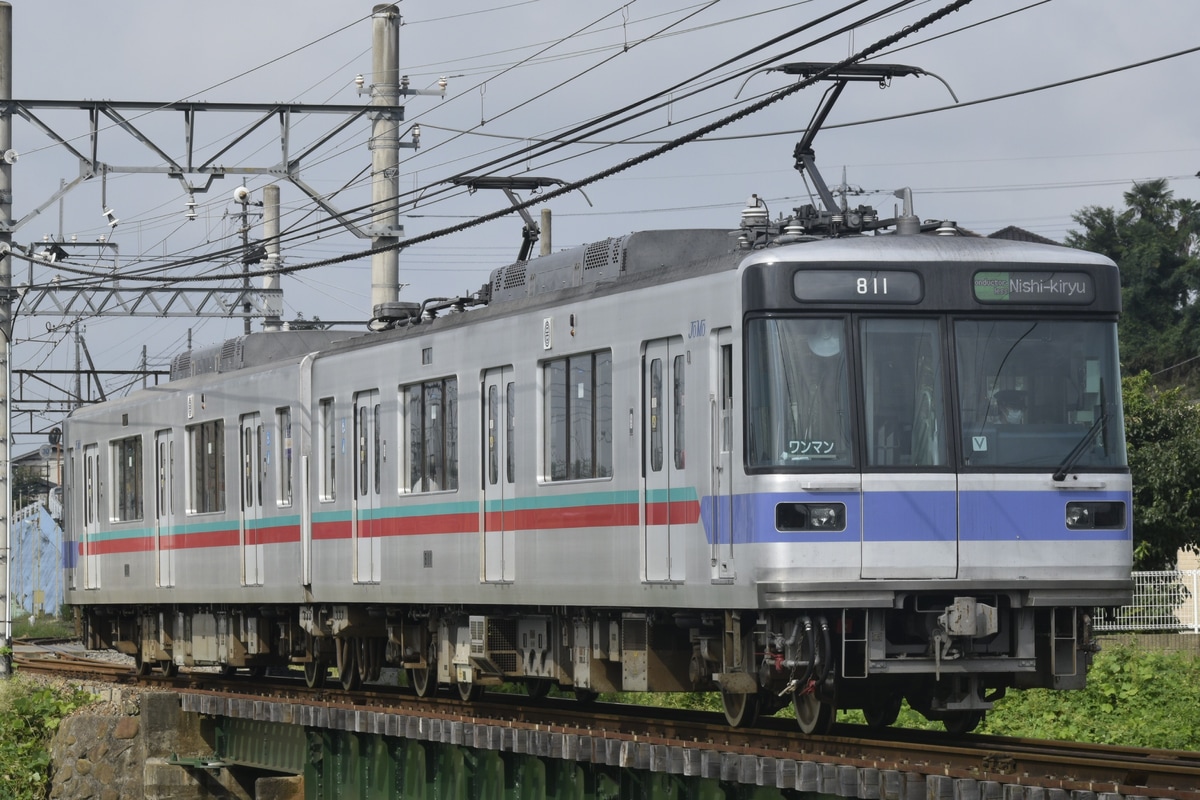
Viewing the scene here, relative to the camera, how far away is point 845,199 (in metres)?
14.3

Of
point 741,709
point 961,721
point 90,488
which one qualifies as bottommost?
point 961,721

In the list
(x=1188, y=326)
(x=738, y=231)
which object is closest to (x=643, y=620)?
(x=738, y=231)

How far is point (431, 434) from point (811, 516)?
217 inches

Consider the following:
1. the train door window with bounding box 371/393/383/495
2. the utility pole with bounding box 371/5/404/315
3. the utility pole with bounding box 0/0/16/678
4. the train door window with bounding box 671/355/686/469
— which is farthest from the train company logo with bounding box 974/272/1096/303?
the utility pole with bounding box 0/0/16/678

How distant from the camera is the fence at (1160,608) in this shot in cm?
3200

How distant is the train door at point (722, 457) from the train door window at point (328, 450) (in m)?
6.90

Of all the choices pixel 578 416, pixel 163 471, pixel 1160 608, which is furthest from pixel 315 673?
pixel 1160 608

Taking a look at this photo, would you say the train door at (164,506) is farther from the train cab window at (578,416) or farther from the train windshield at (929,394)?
the train windshield at (929,394)

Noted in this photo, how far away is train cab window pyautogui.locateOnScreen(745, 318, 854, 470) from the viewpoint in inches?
491

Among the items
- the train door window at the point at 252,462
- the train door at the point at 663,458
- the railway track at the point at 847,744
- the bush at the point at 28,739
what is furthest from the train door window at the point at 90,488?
the train door at the point at 663,458

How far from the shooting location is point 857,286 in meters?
12.7

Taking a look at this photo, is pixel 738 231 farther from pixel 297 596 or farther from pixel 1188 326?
pixel 1188 326

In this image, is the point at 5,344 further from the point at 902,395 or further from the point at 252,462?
the point at 902,395

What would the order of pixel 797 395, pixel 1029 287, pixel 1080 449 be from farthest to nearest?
1. pixel 1029 287
2. pixel 1080 449
3. pixel 797 395
